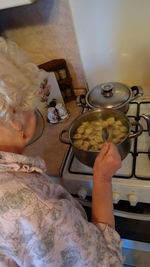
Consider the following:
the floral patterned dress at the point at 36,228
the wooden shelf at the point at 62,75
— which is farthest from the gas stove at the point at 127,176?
the wooden shelf at the point at 62,75

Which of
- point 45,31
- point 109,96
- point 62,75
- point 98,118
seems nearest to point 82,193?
point 98,118

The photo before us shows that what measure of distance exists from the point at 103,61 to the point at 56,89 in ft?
0.79

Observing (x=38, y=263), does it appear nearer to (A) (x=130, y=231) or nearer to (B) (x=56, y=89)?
(A) (x=130, y=231)

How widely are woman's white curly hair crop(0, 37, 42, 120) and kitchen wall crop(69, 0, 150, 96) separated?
1.52 feet

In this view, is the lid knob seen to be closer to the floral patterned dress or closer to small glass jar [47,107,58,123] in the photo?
small glass jar [47,107,58,123]

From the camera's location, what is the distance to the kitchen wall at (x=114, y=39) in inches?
34.4

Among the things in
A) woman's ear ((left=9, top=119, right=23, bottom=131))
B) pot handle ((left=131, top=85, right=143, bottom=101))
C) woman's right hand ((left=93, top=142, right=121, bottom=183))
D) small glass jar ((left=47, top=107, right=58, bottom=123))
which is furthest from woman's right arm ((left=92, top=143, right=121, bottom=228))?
small glass jar ((left=47, top=107, right=58, bottom=123))

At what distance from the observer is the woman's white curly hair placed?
469 millimetres

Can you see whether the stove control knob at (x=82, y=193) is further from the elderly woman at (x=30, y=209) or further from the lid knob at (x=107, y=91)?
the lid knob at (x=107, y=91)

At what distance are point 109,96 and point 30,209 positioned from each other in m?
0.57

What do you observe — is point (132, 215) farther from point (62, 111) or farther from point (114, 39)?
point (114, 39)

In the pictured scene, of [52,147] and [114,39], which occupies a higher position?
[114,39]

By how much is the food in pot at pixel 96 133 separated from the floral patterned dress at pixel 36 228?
0.89 feet

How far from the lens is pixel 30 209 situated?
0.43m
